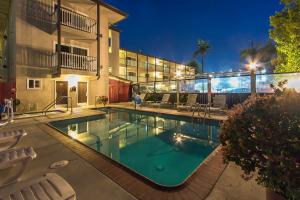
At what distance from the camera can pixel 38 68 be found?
11.8 metres

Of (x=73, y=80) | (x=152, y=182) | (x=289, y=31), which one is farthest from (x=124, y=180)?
(x=73, y=80)

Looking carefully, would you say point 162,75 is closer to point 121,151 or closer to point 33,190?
point 121,151

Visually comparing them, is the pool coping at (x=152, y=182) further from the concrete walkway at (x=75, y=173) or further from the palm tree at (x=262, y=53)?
the palm tree at (x=262, y=53)

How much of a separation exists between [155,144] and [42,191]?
4409 mm

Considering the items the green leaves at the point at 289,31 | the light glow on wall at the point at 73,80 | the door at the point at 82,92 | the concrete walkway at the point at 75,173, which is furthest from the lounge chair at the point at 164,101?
the concrete walkway at the point at 75,173

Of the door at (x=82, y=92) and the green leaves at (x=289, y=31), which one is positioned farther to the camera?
the door at (x=82, y=92)

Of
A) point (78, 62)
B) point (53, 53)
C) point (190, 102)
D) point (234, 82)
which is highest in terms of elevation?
point (53, 53)

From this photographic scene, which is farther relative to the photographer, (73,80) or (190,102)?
(73,80)

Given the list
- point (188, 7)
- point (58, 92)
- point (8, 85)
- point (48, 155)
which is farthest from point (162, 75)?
point (188, 7)

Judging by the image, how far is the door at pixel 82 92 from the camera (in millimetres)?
14353

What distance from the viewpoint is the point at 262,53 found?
97.9ft

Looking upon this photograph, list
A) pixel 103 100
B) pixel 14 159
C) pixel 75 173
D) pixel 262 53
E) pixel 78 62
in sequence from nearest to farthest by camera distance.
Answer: pixel 14 159 < pixel 75 173 < pixel 78 62 < pixel 103 100 < pixel 262 53

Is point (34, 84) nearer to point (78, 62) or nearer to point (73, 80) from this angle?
point (73, 80)

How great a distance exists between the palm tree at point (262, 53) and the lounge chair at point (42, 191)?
1269 inches
